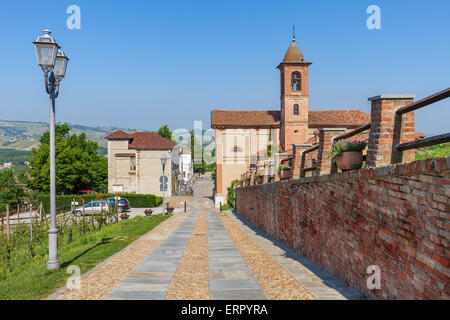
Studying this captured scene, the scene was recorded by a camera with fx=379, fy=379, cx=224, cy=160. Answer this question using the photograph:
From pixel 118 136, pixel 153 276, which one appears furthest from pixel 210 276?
pixel 118 136

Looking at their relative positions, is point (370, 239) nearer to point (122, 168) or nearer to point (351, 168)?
point (351, 168)

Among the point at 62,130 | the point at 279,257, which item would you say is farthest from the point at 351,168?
the point at 62,130

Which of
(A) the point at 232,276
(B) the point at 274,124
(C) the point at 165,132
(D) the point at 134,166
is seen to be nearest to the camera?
(A) the point at 232,276

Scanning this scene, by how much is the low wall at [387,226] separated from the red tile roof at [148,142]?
150 feet

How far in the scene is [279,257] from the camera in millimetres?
10492

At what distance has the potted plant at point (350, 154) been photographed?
7012 mm

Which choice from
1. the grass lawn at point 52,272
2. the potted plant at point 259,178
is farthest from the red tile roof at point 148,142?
the grass lawn at point 52,272

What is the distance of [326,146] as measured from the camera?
8953 millimetres

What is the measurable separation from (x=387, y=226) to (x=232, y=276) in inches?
148

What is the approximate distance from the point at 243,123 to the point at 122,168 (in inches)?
720

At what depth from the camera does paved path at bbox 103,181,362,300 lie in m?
6.57

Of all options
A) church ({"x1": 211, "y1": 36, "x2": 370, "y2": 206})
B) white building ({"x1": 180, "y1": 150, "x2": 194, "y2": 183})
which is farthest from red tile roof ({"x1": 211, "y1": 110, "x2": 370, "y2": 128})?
white building ({"x1": 180, "y1": 150, "x2": 194, "y2": 183})

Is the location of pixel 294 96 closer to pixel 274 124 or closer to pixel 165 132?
pixel 274 124

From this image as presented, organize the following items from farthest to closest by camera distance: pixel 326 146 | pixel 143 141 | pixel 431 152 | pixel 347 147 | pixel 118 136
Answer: pixel 143 141 → pixel 118 136 → pixel 326 146 → pixel 347 147 → pixel 431 152
